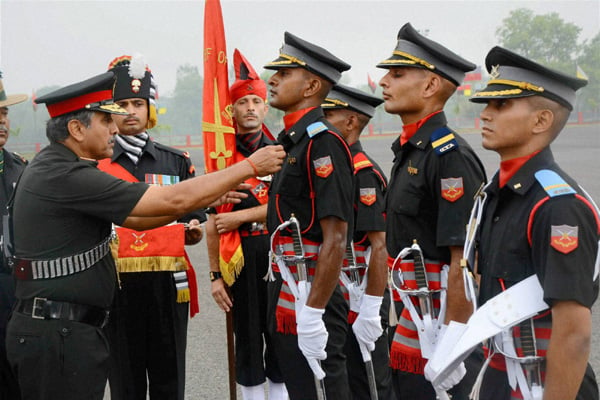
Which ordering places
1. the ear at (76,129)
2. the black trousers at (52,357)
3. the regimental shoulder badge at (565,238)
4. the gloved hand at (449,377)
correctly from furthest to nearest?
the ear at (76,129), the black trousers at (52,357), the gloved hand at (449,377), the regimental shoulder badge at (565,238)

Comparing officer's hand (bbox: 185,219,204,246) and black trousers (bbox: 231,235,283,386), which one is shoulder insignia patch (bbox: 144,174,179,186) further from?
black trousers (bbox: 231,235,283,386)

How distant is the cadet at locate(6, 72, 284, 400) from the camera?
319 cm

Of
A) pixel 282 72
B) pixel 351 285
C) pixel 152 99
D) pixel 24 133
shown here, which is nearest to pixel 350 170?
pixel 282 72

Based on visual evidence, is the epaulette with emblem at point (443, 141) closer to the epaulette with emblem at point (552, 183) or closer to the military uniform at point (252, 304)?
the epaulette with emblem at point (552, 183)

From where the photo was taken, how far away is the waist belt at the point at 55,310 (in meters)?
3.21

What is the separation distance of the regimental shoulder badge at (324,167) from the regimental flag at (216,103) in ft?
4.00

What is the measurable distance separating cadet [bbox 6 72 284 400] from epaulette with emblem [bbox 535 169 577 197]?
1.43m

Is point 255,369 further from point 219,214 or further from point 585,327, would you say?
point 585,327

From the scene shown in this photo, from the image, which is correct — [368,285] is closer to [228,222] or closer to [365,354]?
[365,354]

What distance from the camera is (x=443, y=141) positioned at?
342 centimetres

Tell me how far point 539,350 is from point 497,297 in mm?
237

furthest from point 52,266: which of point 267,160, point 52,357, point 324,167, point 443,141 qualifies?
point 443,141

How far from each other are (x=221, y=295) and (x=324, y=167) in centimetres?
174

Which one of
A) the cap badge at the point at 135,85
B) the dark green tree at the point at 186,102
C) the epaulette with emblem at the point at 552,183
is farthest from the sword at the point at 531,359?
the dark green tree at the point at 186,102
